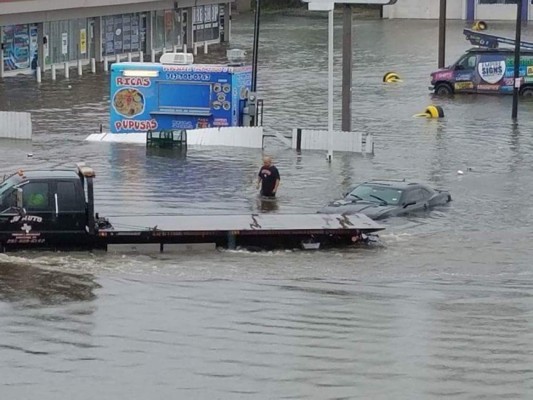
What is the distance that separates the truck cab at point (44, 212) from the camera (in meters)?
23.3

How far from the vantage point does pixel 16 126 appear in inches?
1633

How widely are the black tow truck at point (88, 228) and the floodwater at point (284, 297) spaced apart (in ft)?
1.10

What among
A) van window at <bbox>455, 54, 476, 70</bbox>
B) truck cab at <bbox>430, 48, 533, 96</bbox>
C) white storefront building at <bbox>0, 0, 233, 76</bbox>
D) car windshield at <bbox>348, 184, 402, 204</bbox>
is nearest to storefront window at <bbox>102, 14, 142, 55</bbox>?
white storefront building at <bbox>0, 0, 233, 76</bbox>

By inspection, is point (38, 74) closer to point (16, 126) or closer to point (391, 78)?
point (391, 78)

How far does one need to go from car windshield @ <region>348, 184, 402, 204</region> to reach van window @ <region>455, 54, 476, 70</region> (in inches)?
1127

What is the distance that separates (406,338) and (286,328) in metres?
1.66

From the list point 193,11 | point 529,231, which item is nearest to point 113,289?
point 529,231

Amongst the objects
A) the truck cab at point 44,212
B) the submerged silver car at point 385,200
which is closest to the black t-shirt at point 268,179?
the submerged silver car at point 385,200

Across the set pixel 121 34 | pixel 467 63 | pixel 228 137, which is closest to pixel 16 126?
pixel 228 137

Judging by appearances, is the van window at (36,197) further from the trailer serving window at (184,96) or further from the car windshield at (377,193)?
the trailer serving window at (184,96)

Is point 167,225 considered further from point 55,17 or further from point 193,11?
point 193,11

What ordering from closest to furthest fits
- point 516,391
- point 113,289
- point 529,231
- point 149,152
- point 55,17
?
point 516,391, point 113,289, point 529,231, point 149,152, point 55,17

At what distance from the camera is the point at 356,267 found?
23.4m

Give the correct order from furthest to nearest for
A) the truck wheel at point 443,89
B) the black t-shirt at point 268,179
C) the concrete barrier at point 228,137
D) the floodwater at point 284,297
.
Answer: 1. the truck wheel at point 443,89
2. the concrete barrier at point 228,137
3. the black t-shirt at point 268,179
4. the floodwater at point 284,297
